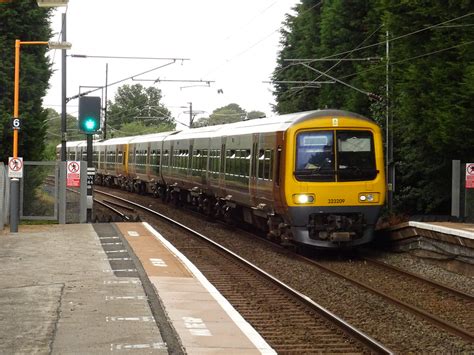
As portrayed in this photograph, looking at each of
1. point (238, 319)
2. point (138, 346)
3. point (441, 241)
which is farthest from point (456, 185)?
point (138, 346)

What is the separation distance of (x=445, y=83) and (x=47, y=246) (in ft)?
Answer: 44.3

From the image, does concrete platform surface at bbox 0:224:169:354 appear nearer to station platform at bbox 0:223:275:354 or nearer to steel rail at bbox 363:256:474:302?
station platform at bbox 0:223:275:354

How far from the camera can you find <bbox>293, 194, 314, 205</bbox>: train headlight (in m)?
17.0

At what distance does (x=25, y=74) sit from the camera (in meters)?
26.9

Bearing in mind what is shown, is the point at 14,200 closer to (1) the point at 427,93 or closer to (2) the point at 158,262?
(2) the point at 158,262

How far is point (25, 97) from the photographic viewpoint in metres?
27.0

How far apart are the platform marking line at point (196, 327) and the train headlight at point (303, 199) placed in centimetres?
763

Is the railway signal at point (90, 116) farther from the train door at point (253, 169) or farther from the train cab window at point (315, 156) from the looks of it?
the train cab window at point (315, 156)

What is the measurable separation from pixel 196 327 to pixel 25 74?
19472 mm

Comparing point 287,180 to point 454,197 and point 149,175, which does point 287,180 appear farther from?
point 149,175

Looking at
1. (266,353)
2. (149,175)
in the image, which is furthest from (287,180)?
(149,175)

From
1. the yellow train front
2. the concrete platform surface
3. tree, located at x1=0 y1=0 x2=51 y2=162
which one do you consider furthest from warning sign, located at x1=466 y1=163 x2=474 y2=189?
tree, located at x1=0 y1=0 x2=51 y2=162

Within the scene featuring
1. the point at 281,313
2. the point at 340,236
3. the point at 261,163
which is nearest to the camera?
the point at 281,313

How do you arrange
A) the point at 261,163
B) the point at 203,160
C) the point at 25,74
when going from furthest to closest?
the point at 203,160 < the point at 25,74 < the point at 261,163
